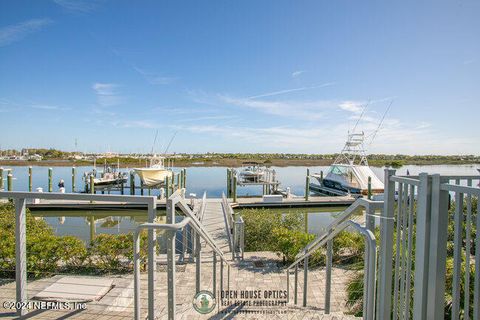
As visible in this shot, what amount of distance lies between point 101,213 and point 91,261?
1082cm

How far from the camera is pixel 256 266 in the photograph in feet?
20.6

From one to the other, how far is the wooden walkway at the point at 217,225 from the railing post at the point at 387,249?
13.7ft

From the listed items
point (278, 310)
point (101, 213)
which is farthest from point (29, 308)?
point (101, 213)

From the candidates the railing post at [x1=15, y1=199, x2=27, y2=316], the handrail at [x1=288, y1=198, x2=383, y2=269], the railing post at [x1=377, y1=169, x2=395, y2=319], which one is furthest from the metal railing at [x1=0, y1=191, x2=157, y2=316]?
the railing post at [x1=377, y1=169, x2=395, y2=319]

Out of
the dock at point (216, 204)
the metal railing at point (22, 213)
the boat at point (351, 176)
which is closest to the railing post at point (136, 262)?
the metal railing at point (22, 213)

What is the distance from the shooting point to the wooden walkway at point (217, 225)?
26.3 feet

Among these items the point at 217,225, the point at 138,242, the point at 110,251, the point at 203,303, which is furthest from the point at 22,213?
the point at 217,225

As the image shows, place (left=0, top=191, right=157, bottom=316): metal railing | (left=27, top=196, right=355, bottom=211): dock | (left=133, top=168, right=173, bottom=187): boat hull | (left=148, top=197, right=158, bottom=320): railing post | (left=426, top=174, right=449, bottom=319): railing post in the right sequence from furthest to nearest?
(left=133, top=168, right=173, bottom=187): boat hull → (left=27, top=196, right=355, bottom=211): dock → (left=0, top=191, right=157, bottom=316): metal railing → (left=148, top=197, right=158, bottom=320): railing post → (left=426, top=174, right=449, bottom=319): railing post

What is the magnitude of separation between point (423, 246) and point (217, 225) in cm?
913

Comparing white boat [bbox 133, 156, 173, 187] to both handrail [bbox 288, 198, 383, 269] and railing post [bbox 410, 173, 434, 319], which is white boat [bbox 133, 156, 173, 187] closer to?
handrail [bbox 288, 198, 383, 269]

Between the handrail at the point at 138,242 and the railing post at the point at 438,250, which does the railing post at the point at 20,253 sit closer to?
the handrail at the point at 138,242

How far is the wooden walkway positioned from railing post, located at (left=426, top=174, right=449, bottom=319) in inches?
183

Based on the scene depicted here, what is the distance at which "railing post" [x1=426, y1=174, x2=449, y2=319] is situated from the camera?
1541 millimetres

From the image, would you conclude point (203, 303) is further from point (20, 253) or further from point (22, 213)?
point (22, 213)
